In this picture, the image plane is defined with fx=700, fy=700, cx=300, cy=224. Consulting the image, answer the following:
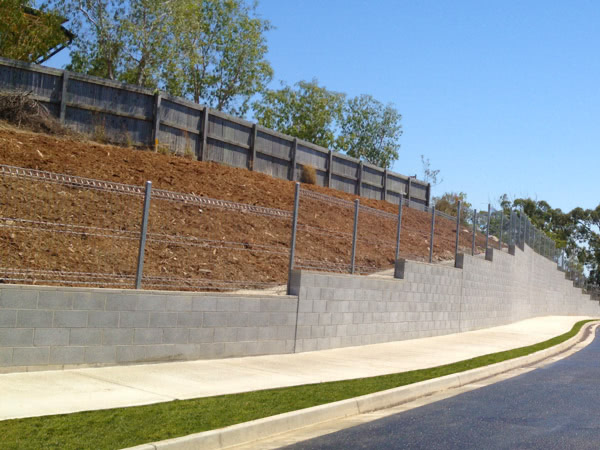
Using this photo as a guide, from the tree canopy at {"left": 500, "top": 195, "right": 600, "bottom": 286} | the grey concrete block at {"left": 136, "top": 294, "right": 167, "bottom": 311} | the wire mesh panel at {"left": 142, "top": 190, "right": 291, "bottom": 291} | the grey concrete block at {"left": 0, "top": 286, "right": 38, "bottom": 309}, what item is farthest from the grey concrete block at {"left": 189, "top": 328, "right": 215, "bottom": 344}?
the tree canopy at {"left": 500, "top": 195, "right": 600, "bottom": 286}

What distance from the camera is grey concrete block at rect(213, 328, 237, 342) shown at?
36.9 ft

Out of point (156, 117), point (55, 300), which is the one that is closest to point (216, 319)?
point (55, 300)

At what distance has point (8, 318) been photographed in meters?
8.59

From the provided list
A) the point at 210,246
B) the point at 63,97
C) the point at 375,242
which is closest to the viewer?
the point at 210,246

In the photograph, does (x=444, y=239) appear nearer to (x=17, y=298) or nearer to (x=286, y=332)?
(x=286, y=332)

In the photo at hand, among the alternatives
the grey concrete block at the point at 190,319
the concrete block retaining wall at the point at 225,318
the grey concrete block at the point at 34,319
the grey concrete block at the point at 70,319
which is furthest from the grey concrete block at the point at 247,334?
the grey concrete block at the point at 34,319

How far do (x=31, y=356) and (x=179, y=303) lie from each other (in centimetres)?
245

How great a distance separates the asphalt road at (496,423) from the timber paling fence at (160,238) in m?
4.41

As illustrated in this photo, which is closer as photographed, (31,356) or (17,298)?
(17,298)

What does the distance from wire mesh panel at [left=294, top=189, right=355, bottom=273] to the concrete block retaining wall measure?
930 millimetres

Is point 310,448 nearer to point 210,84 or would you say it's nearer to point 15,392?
point 15,392

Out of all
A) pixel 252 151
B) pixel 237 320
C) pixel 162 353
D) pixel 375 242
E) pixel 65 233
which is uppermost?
pixel 252 151

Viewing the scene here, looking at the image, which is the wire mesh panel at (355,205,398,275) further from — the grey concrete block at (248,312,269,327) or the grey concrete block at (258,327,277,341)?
the grey concrete block at (248,312,269,327)

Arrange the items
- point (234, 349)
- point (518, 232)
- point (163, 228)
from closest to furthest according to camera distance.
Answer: point (234, 349), point (163, 228), point (518, 232)
